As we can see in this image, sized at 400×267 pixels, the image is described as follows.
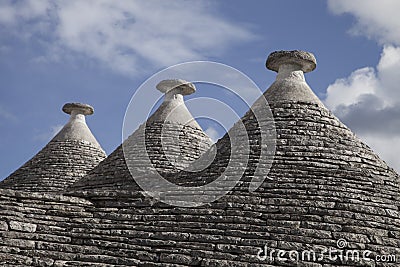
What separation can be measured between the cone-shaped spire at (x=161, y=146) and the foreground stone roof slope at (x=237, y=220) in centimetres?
276

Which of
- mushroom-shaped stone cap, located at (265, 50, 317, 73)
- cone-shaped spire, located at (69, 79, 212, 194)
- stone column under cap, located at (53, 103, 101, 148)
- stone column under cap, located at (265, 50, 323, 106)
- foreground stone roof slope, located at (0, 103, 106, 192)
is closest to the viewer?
stone column under cap, located at (265, 50, 323, 106)

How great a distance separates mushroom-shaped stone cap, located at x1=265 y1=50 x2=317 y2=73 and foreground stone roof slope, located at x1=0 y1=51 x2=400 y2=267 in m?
1.94

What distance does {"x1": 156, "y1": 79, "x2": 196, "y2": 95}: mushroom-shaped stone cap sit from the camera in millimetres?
13367

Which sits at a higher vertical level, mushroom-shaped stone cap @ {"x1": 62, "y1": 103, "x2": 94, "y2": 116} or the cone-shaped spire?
mushroom-shaped stone cap @ {"x1": 62, "y1": 103, "x2": 94, "y2": 116}

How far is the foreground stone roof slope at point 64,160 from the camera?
14.0m

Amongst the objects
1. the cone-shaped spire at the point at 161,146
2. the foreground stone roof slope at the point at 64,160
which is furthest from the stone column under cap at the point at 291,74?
the foreground stone roof slope at the point at 64,160

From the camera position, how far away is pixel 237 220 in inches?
297

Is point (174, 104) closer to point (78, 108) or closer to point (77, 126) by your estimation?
point (77, 126)

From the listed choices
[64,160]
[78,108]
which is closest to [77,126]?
[78,108]

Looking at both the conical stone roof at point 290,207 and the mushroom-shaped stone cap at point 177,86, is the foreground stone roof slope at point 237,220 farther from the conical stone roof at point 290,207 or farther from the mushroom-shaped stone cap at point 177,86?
the mushroom-shaped stone cap at point 177,86

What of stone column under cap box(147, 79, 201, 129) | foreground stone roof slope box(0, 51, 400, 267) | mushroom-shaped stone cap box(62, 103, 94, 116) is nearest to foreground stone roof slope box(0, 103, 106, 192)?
mushroom-shaped stone cap box(62, 103, 94, 116)

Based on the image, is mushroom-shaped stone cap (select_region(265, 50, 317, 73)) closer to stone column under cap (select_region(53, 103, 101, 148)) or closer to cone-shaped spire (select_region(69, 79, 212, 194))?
cone-shaped spire (select_region(69, 79, 212, 194))

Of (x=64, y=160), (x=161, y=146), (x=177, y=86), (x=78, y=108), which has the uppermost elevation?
Result: (x=78, y=108)

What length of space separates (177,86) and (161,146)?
181 centimetres
